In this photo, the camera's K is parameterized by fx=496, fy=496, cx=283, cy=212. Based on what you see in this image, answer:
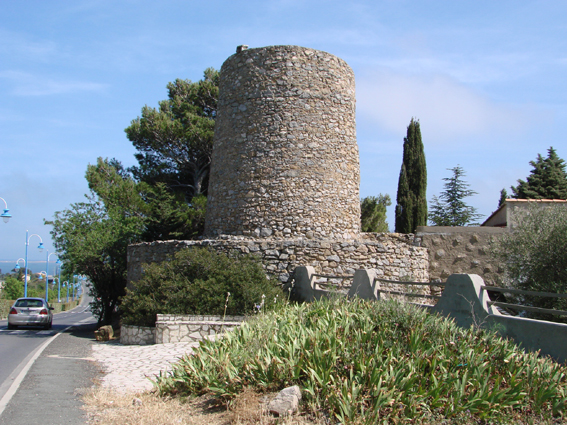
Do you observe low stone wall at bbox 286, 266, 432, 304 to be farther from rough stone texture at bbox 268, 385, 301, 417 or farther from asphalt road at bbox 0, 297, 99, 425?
asphalt road at bbox 0, 297, 99, 425

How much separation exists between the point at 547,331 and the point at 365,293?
420 cm

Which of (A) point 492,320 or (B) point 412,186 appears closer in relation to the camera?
(A) point 492,320

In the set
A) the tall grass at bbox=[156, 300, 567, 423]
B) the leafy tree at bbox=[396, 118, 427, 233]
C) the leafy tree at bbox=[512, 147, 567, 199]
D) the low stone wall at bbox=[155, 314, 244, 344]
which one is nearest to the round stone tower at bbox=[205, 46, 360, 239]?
the low stone wall at bbox=[155, 314, 244, 344]

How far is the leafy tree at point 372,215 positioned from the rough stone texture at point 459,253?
332 inches

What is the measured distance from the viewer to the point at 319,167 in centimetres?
1506

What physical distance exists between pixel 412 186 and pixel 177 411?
19470 mm

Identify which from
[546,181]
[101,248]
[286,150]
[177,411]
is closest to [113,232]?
[101,248]

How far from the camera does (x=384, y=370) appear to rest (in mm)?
5613

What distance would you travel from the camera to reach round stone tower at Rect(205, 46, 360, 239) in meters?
14.8

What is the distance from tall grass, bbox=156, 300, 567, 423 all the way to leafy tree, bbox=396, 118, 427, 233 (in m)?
15.9

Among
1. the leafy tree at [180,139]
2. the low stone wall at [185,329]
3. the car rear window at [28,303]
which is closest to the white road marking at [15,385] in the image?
the low stone wall at [185,329]

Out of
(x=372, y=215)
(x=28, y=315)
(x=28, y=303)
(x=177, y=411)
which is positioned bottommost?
(x=28, y=315)

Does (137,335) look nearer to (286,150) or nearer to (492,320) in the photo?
(286,150)

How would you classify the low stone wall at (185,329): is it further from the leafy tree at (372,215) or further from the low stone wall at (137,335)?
the leafy tree at (372,215)
